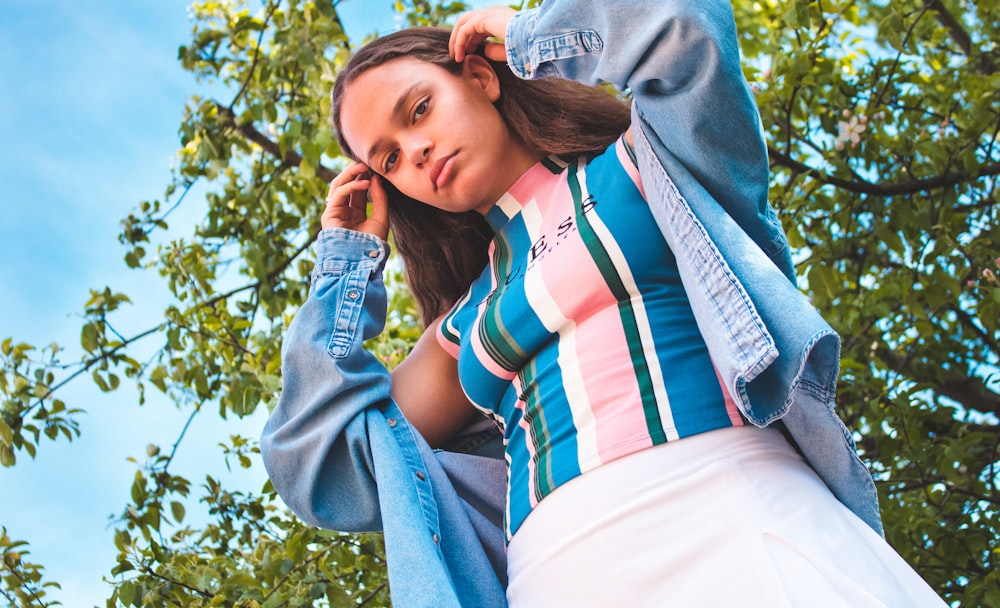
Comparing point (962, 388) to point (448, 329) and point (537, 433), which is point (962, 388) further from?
point (537, 433)

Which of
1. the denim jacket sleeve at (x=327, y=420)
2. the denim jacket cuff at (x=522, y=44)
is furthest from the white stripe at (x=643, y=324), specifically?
the denim jacket sleeve at (x=327, y=420)

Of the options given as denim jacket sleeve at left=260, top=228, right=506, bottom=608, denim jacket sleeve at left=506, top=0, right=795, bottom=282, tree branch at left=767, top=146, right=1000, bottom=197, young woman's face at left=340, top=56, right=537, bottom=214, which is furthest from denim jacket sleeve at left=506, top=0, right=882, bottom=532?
tree branch at left=767, top=146, right=1000, bottom=197

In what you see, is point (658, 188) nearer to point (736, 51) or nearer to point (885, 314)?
point (736, 51)

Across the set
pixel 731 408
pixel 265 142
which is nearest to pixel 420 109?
pixel 731 408

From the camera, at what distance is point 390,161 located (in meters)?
1.65

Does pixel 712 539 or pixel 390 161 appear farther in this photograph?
pixel 390 161

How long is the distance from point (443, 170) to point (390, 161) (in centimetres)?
14

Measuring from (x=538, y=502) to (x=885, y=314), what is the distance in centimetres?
208

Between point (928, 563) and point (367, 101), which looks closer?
point (367, 101)

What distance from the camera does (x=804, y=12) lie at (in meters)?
2.68

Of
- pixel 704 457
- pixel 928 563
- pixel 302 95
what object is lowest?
pixel 928 563

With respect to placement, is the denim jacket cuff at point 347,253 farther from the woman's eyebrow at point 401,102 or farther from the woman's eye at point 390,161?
the woman's eyebrow at point 401,102

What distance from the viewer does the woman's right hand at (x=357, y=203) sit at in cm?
181

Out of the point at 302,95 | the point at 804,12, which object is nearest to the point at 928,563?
the point at 804,12
